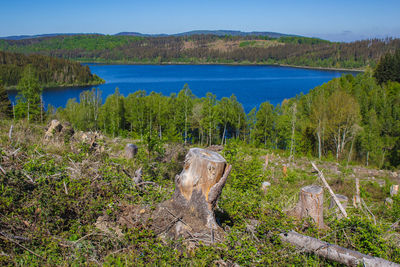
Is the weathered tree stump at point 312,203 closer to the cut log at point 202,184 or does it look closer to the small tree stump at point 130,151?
the cut log at point 202,184

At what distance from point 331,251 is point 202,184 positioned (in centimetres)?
207

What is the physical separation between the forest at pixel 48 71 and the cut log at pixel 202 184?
118 meters

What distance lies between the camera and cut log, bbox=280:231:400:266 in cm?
414

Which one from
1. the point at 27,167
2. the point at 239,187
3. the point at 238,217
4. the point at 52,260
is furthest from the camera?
the point at 239,187

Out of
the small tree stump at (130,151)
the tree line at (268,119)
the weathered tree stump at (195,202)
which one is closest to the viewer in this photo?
the weathered tree stump at (195,202)

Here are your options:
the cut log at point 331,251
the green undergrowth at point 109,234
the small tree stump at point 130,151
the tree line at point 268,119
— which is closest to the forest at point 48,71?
the tree line at point 268,119

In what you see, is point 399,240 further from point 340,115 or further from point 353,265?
point 340,115

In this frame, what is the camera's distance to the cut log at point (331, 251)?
4141 millimetres

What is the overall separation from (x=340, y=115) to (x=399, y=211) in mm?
30679

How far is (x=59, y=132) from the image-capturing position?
11.0m

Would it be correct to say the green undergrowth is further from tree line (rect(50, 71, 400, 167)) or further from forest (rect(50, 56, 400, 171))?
tree line (rect(50, 71, 400, 167))

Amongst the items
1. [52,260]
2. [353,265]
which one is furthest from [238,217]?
[52,260]

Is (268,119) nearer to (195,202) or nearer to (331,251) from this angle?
(195,202)

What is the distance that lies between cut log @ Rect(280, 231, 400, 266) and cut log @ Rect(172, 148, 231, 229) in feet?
3.83
